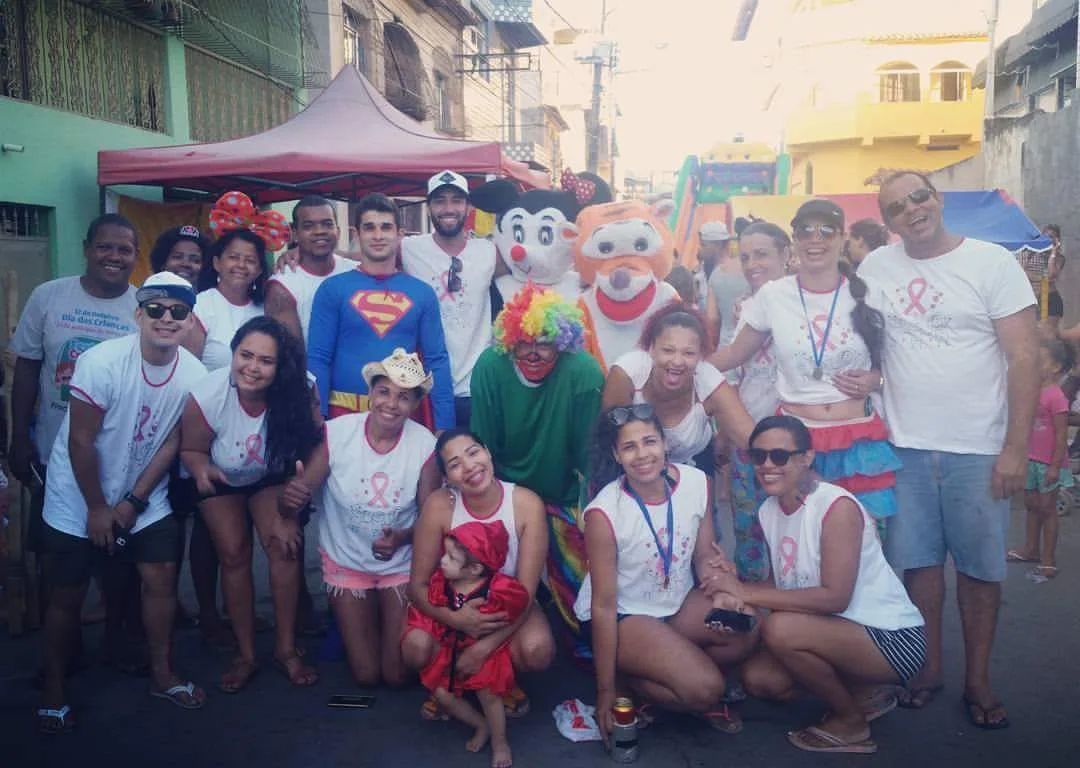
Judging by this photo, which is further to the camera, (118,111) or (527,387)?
(118,111)

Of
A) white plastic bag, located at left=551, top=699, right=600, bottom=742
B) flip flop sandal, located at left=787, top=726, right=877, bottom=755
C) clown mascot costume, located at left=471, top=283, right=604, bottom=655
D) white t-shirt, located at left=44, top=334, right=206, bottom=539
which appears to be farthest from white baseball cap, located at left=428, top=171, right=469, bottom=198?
flip flop sandal, located at left=787, top=726, right=877, bottom=755

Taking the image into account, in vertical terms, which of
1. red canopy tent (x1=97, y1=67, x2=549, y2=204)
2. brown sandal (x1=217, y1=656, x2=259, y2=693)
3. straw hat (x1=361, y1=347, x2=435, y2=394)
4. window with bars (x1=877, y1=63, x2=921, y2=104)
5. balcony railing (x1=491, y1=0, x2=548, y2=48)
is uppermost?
balcony railing (x1=491, y1=0, x2=548, y2=48)

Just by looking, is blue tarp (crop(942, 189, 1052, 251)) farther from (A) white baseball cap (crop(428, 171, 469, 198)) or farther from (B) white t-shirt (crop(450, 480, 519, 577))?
(B) white t-shirt (crop(450, 480, 519, 577))

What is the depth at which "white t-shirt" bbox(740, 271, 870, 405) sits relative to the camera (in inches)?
138

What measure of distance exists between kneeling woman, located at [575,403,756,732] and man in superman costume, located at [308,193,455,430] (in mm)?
1009

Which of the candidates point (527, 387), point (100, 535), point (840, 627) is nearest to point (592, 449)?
point (527, 387)

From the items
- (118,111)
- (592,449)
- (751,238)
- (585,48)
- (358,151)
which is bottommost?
(592,449)

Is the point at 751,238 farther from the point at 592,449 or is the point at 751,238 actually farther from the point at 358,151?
the point at 358,151

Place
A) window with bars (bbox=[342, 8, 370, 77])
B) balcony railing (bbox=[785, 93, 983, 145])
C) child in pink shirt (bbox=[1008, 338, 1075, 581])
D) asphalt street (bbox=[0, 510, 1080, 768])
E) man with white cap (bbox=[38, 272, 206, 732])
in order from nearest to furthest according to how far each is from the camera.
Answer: asphalt street (bbox=[0, 510, 1080, 768]) < man with white cap (bbox=[38, 272, 206, 732]) < child in pink shirt (bbox=[1008, 338, 1075, 581]) < window with bars (bbox=[342, 8, 370, 77]) < balcony railing (bbox=[785, 93, 983, 145])

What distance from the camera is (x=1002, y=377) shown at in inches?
133

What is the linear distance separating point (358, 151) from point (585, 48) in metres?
36.8

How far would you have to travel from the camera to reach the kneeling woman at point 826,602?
3178mm

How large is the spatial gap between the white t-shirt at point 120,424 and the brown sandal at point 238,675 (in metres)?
0.68

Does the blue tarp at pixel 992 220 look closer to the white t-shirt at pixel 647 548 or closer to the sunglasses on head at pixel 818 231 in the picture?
the sunglasses on head at pixel 818 231
